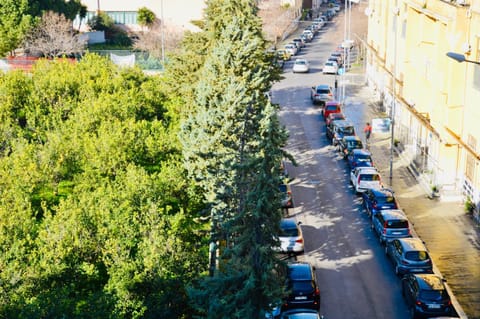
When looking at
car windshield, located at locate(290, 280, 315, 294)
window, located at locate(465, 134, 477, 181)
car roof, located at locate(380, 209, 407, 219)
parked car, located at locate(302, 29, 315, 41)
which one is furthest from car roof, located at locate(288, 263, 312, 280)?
parked car, located at locate(302, 29, 315, 41)

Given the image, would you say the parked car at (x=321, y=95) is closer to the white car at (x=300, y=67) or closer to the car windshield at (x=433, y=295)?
the white car at (x=300, y=67)

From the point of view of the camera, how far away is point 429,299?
25703mm

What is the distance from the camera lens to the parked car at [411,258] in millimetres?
28906

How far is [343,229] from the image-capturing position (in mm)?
34688

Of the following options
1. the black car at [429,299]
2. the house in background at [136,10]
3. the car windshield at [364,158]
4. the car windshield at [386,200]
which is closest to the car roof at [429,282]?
the black car at [429,299]

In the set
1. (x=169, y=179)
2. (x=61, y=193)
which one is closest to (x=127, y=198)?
(x=169, y=179)

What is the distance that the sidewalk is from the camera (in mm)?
28844

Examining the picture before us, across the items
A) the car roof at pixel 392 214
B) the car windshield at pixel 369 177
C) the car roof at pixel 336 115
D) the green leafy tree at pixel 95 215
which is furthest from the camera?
the car roof at pixel 336 115

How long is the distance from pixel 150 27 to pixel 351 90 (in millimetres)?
29030

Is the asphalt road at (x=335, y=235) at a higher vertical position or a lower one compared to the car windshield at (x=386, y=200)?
lower

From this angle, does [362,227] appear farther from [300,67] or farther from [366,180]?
[300,67]

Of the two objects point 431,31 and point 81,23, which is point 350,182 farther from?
point 81,23

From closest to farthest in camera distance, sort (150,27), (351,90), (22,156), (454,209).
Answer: (22,156) → (454,209) → (351,90) → (150,27)

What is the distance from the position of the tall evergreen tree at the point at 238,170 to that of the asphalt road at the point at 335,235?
19.8ft
